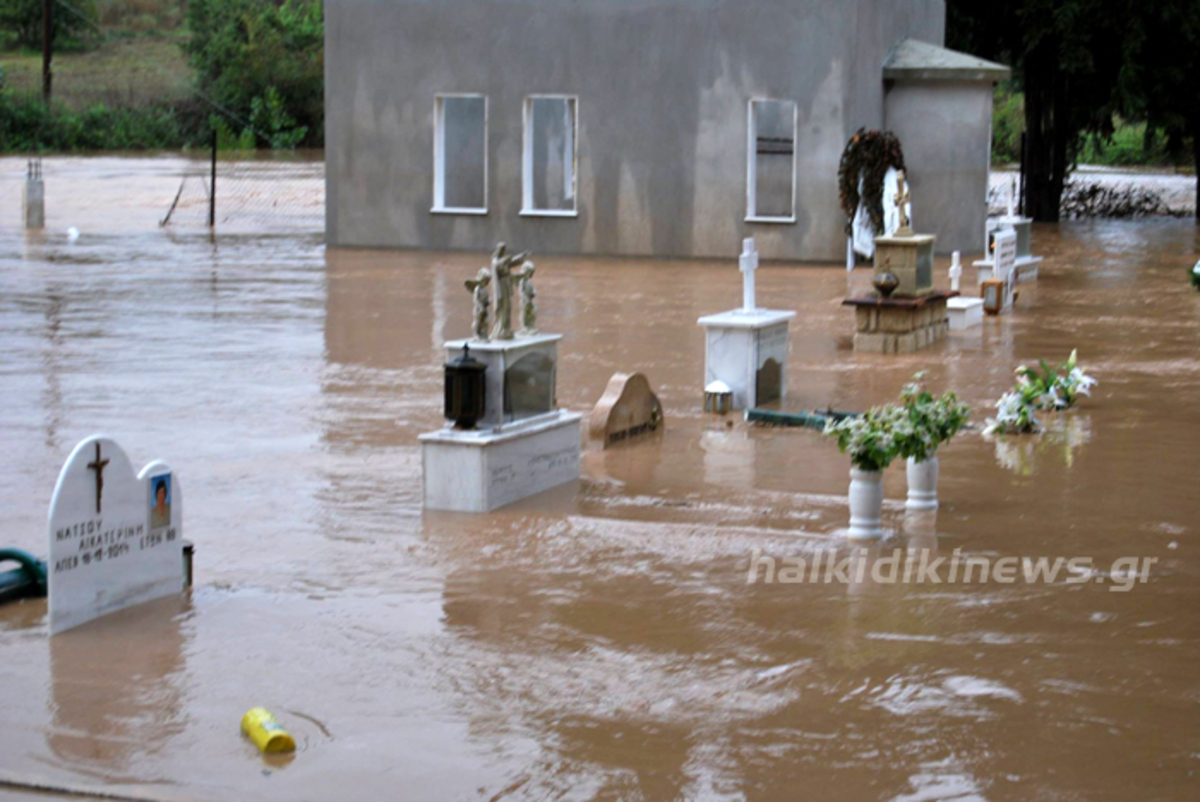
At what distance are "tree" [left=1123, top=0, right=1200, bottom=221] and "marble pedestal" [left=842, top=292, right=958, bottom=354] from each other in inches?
710

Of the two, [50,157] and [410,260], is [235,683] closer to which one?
[410,260]

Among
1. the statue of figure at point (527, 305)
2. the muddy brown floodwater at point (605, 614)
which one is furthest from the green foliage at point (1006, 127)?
the statue of figure at point (527, 305)

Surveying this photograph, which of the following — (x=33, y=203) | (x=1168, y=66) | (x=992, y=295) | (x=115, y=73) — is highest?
(x=115, y=73)

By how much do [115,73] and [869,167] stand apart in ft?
176

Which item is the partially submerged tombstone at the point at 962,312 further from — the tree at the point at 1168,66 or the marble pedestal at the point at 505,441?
the tree at the point at 1168,66

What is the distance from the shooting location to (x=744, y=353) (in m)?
14.0

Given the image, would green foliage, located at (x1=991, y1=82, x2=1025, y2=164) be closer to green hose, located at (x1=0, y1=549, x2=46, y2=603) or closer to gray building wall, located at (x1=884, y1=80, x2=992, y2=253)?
gray building wall, located at (x1=884, y1=80, x2=992, y2=253)

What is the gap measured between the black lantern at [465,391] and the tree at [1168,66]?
87.1ft

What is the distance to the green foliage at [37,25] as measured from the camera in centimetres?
7831

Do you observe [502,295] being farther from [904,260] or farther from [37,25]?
[37,25]

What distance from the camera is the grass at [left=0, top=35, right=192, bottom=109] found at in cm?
6650

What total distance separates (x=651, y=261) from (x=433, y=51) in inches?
210

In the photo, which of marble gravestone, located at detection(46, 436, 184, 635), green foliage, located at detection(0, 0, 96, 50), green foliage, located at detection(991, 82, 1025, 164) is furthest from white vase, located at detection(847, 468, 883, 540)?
green foliage, located at detection(0, 0, 96, 50)

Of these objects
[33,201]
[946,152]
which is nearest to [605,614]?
[946,152]
